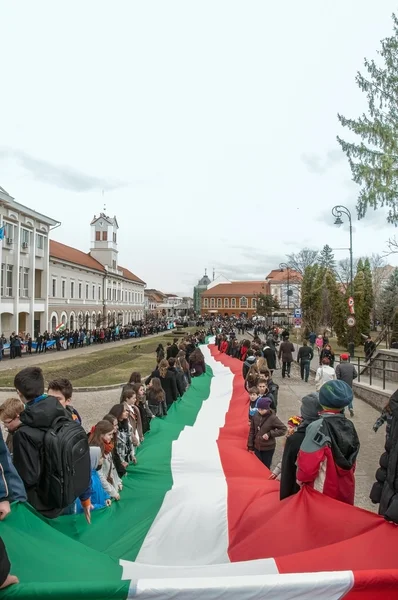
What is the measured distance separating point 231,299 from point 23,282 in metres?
96.5

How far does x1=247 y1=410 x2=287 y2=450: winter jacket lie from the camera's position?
6.55 m

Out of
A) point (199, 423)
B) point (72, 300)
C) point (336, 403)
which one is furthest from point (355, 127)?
point (72, 300)

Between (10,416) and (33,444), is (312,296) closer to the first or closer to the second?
(10,416)

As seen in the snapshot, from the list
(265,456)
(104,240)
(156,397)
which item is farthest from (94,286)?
(265,456)

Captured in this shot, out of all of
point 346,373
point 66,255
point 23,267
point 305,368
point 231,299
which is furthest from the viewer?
point 231,299

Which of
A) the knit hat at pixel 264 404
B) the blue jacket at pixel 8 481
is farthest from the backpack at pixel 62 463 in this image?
the knit hat at pixel 264 404

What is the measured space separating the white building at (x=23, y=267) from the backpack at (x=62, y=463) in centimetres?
3354

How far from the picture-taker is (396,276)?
2175 inches

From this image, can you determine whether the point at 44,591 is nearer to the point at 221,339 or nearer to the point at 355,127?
the point at 355,127

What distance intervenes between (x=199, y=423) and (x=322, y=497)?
5452 millimetres

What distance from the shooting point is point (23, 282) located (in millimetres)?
39156

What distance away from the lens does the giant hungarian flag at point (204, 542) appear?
8.47 ft

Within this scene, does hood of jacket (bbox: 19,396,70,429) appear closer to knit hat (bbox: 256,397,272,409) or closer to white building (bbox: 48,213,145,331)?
knit hat (bbox: 256,397,272,409)

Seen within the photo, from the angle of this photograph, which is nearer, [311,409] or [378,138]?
[311,409]
